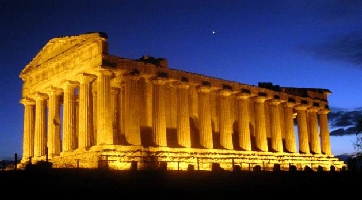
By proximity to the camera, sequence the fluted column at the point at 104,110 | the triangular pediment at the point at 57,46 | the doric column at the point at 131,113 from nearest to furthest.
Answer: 1. the fluted column at the point at 104,110
2. the triangular pediment at the point at 57,46
3. the doric column at the point at 131,113

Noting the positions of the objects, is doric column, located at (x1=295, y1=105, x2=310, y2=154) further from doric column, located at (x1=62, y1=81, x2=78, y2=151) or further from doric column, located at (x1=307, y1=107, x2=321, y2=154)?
doric column, located at (x1=62, y1=81, x2=78, y2=151)

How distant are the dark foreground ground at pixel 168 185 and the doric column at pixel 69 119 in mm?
16921

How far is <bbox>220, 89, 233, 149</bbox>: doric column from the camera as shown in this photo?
211 ft

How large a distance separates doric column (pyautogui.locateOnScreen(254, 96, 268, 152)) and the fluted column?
24583 millimetres

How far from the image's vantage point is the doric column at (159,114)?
5547 centimetres

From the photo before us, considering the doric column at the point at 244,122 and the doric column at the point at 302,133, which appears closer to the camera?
the doric column at the point at 244,122

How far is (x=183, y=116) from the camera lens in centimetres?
5919

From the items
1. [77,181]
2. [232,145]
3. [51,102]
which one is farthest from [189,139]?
[77,181]

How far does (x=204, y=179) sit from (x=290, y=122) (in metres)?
38.4

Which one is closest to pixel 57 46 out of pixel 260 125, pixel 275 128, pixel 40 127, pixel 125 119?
pixel 40 127

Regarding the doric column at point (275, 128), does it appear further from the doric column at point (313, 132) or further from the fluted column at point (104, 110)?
the fluted column at point (104, 110)

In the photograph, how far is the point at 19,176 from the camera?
3306 cm

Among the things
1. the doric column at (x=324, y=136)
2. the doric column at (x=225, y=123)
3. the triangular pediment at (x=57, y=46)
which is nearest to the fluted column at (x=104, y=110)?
the triangular pediment at (x=57, y=46)

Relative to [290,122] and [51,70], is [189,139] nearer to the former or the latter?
[51,70]
